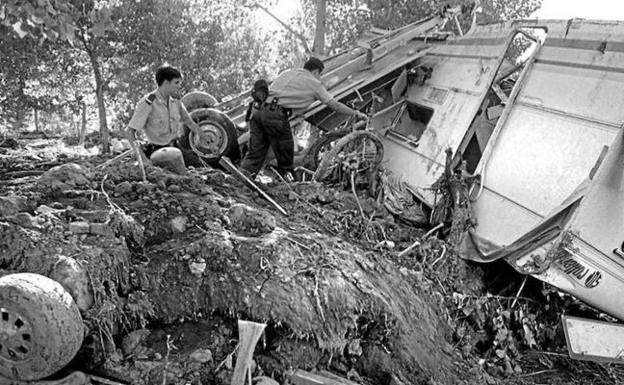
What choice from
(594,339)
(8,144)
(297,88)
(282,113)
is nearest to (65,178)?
(282,113)

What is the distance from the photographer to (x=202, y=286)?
11.2 feet

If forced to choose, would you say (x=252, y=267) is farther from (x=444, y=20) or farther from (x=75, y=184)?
(x=444, y=20)

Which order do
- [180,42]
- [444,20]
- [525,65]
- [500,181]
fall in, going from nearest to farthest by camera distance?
[500,181], [525,65], [444,20], [180,42]

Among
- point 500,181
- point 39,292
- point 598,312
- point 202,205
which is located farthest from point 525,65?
point 39,292

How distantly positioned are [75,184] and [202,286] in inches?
58.7

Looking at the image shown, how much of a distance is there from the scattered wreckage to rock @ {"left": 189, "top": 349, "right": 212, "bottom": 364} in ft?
1.97

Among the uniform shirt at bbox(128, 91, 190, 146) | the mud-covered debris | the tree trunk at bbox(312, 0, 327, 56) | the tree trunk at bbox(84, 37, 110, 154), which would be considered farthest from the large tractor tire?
the tree trunk at bbox(312, 0, 327, 56)

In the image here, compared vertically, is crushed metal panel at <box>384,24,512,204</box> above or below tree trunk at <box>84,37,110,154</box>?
above

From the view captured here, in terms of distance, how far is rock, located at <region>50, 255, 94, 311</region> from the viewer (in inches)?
120

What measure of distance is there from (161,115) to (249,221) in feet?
5.86

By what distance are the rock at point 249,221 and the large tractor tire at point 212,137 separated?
2.23 m

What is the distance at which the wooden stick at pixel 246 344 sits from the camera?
3002 millimetres

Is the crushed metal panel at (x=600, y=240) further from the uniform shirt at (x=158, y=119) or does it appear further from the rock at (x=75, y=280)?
the uniform shirt at (x=158, y=119)

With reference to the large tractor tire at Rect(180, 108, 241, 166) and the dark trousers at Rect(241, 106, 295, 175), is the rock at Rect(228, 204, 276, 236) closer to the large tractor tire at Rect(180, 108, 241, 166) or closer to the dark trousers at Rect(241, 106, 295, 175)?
the dark trousers at Rect(241, 106, 295, 175)
